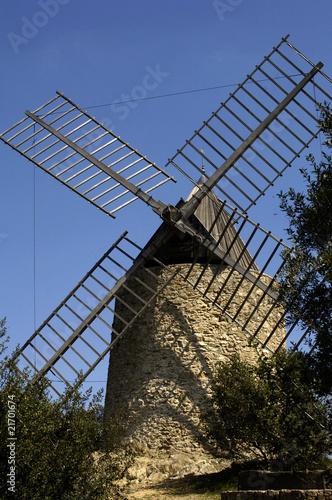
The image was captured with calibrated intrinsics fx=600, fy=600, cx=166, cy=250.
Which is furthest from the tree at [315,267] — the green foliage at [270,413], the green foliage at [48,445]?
the green foliage at [48,445]

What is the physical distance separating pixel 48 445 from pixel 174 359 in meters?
3.72

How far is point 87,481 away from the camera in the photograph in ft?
25.1

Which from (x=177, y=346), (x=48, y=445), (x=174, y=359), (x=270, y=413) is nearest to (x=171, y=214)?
(x=177, y=346)

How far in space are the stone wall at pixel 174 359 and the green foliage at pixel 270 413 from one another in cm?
40

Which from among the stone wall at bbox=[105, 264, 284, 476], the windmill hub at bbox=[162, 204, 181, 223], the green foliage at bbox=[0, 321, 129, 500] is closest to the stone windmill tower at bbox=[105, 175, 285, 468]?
the stone wall at bbox=[105, 264, 284, 476]

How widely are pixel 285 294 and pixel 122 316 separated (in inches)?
222

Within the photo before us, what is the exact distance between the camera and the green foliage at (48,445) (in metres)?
6.96

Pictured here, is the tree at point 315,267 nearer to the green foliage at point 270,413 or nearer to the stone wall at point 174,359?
the green foliage at point 270,413

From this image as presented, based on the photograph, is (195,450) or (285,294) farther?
(195,450)

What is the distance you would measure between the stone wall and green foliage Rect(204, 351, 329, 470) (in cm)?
40

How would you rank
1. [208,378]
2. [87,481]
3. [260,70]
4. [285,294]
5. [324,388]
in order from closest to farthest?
[324,388] < [285,294] < [87,481] < [208,378] < [260,70]

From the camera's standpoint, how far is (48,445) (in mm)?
7590

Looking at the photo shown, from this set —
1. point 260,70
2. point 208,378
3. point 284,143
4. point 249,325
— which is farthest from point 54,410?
point 260,70

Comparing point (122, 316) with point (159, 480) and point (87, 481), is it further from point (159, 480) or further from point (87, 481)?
point (87, 481)
